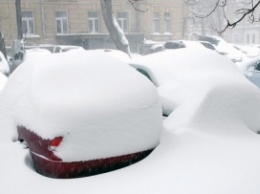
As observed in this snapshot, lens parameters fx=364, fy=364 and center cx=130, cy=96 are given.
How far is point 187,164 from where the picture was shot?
3.02m

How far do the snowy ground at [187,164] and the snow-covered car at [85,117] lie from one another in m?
0.12

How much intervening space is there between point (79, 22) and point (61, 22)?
55.5 inches

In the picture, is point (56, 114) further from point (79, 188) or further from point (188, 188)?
point (188, 188)

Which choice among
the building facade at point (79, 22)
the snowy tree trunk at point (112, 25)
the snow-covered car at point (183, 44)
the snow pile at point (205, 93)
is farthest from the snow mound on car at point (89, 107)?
the building facade at point (79, 22)

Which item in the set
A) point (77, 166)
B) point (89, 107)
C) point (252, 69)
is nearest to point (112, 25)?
point (252, 69)

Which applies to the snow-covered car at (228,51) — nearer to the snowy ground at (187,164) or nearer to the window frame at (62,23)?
the window frame at (62,23)

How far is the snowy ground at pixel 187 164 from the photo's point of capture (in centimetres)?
270

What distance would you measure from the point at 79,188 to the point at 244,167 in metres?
1.39

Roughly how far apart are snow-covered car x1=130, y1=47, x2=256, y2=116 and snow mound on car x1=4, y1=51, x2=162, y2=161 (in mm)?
891

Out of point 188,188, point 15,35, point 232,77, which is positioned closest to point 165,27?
point 15,35

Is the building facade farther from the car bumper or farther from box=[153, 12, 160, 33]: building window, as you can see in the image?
the car bumper

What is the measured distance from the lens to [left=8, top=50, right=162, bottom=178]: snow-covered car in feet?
9.14

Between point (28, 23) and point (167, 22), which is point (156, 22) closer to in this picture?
point (167, 22)

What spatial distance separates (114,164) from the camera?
300 centimetres
